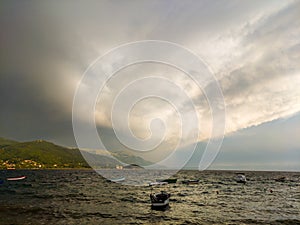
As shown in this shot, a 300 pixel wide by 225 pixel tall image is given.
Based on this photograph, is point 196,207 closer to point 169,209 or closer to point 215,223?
point 169,209

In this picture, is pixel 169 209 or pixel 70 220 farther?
pixel 169 209

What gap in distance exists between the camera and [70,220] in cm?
2777

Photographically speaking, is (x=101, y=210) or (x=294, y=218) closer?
(x=294, y=218)

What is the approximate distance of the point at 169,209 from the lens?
1400 inches

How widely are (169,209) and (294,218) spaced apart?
16972 millimetres

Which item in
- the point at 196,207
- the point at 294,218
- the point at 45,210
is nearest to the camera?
the point at 294,218

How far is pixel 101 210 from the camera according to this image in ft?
111

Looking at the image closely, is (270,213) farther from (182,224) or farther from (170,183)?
(170,183)

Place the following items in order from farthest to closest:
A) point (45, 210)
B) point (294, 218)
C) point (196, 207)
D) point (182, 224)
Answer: point (196, 207)
point (45, 210)
point (294, 218)
point (182, 224)

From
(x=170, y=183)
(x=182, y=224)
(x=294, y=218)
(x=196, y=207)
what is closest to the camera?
(x=182, y=224)

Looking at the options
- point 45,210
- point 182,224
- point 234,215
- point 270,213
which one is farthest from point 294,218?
point 45,210

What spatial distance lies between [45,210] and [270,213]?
108ft

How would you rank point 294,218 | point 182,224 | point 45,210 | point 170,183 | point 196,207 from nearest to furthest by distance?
point 182,224 < point 294,218 < point 45,210 < point 196,207 < point 170,183

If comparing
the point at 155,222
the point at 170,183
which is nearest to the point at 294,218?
the point at 155,222
